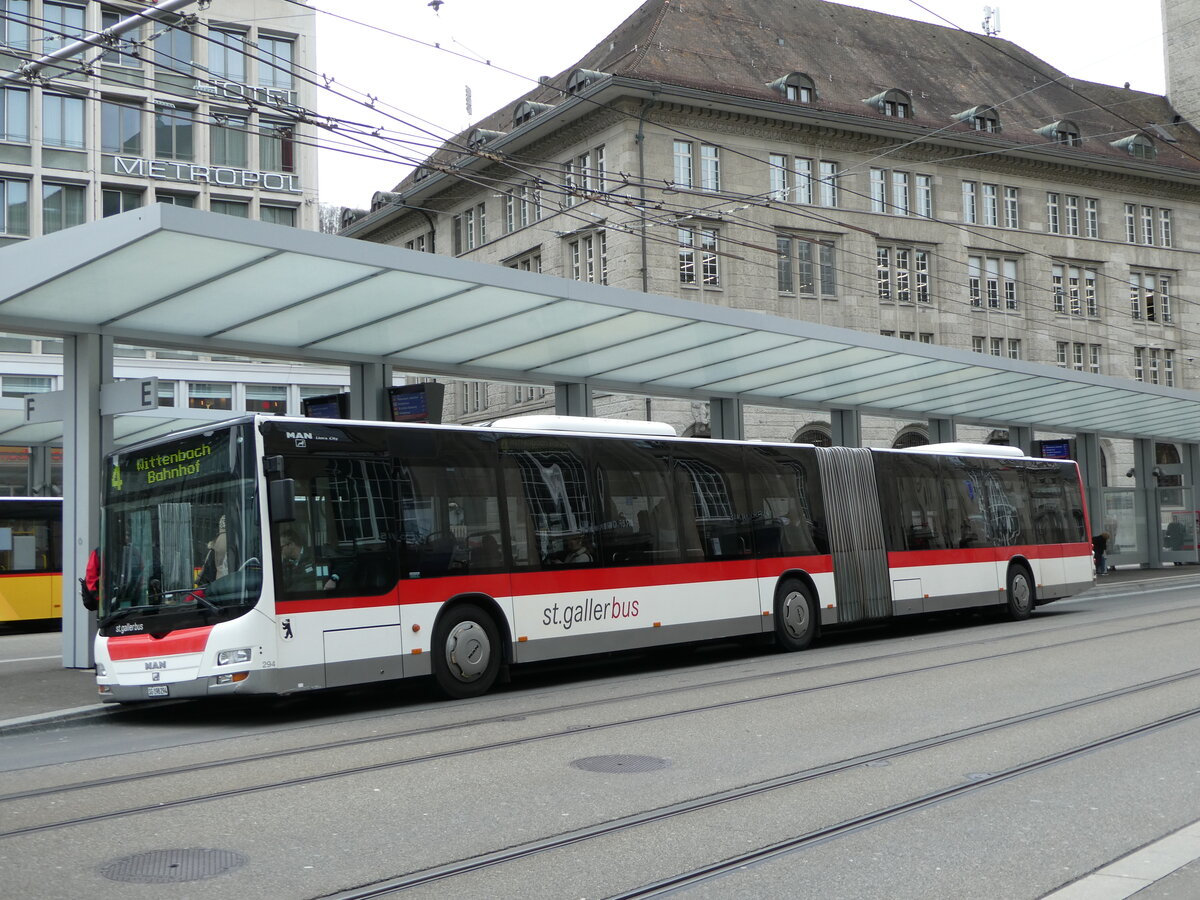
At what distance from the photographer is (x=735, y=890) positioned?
5531 mm

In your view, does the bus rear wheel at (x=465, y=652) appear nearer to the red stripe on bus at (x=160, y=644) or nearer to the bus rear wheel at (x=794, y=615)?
the red stripe on bus at (x=160, y=644)

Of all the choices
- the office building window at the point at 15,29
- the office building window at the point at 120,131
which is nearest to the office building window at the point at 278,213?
the office building window at the point at 120,131

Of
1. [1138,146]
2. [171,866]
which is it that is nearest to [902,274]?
[1138,146]

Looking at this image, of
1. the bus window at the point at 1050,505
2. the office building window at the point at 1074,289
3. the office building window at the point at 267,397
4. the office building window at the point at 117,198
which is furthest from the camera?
the office building window at the point at 1074,289

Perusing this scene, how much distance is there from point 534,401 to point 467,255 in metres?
7.89

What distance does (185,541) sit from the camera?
460 inches

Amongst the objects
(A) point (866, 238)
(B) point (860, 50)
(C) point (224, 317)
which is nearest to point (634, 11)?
(B) point (860, 50)

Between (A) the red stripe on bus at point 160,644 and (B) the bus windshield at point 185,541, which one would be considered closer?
(A) the red stripe on bus at point 160,644

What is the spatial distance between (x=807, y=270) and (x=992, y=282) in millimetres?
9753

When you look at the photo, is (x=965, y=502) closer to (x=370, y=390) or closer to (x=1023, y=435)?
(x=370, y=390)

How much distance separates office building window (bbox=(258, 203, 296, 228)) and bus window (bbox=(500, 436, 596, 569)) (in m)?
37.1

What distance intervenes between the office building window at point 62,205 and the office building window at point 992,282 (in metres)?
33.5

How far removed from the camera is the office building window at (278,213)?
161 feet

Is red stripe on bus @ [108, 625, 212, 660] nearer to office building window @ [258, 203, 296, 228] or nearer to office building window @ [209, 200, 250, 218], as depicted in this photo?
office building window @ [209, 200, 250, 218]
